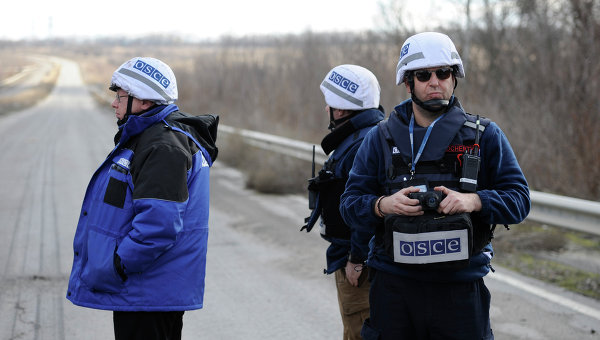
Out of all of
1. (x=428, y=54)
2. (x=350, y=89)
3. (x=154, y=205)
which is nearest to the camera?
(x=428, y=54)

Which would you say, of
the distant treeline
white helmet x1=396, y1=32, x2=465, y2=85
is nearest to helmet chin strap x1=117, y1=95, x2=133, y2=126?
white helmet x1=396, y1=32, x2=465, y2=85

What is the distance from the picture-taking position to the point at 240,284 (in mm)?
6285

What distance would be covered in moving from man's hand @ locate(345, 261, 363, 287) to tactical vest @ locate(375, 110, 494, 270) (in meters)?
0.69

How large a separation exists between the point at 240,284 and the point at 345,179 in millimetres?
2965

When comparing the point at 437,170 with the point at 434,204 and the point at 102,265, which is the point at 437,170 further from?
the point at 102,265

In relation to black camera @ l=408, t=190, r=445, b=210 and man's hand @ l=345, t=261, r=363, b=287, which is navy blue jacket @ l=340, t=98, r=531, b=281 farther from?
man's hand @ l=345, t=261, r=363, b=287

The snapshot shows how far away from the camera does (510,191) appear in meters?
2.68

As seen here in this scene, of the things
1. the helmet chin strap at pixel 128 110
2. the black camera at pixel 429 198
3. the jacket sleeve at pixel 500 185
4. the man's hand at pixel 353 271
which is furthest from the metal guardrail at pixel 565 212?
the helmet chin strap at pixel 128 110

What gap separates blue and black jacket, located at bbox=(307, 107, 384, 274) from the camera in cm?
361

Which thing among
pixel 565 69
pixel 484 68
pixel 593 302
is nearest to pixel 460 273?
pixel 593 302

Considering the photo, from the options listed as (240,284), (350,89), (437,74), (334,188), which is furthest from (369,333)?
(240,284)

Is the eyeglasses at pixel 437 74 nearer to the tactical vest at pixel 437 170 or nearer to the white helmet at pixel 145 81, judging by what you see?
the tactical vest at pixel 437 170

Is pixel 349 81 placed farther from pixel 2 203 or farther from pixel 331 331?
pixel 2 203

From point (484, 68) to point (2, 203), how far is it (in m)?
11.5
